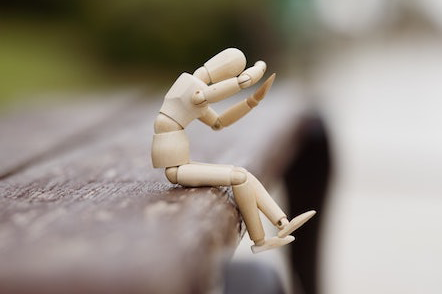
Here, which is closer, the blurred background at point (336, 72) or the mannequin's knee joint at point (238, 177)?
the mannequin's knee joint at point (238, 177)

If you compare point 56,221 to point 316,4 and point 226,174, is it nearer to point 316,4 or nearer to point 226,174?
point 226,174

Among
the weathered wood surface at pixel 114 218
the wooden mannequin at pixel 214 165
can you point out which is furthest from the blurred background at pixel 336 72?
the wooden mannequin at pixel 214 165

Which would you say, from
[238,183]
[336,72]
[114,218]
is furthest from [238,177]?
[336,72]

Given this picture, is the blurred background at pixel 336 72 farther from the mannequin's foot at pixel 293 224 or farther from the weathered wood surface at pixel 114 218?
the mannequin's foot at pixel 293 224

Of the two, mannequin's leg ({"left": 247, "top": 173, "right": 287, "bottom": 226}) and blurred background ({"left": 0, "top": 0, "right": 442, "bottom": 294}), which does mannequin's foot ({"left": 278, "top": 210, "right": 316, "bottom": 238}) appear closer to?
mannequin's leg ({"left": 247, "top": 173, "right": 287, "bottom": 226})

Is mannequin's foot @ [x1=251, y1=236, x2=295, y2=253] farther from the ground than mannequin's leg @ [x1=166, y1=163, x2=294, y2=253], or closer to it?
closer to it

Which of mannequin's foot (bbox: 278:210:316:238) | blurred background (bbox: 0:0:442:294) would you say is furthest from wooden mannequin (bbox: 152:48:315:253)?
blurred background (bbox: 0:0:442:294)

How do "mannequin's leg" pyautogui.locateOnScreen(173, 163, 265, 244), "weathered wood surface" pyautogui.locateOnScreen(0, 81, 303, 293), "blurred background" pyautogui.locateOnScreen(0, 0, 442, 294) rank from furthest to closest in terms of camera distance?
1. "blurred background" pyautogui.locateOnScreen(0, 0, 442, 294)
2. "mannequin's leg" pyautogui.locateOnScreen(173, 163, 265, 244)
3. "weathered wood surface" pyautogui.locateOnScreen(0, 81, 303, 293)
